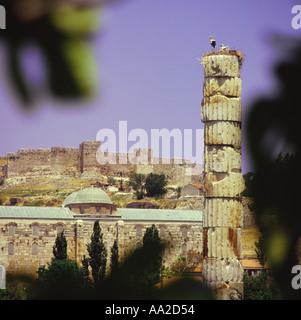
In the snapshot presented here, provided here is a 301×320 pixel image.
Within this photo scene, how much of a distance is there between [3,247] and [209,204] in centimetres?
2791

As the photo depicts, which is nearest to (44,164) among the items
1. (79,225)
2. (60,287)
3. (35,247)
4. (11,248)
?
(79,225)

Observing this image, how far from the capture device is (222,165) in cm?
2316

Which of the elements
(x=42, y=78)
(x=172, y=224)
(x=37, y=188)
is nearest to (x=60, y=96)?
(x=42, y=78)

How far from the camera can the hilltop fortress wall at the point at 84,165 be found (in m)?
88.0

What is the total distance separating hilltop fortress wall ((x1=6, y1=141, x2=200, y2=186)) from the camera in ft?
289

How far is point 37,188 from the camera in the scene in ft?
276

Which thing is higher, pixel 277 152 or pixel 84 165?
pixel 84 165

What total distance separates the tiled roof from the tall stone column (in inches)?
1122

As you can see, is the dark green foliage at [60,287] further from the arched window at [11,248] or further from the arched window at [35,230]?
the arched window at [35,230]

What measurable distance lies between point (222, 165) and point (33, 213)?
3007 cm

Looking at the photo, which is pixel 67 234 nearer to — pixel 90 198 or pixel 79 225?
pixel 79 225
